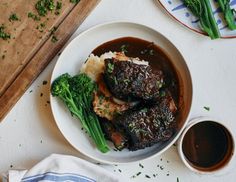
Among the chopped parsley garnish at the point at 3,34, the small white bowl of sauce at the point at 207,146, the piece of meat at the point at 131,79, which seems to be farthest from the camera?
the small white bowl of sauce at the point at 207,146

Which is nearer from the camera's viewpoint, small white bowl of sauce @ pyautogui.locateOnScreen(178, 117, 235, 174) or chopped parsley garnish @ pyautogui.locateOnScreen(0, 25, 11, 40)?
chopped parsley garnish @ pyautogui.locateOnScreen(0, 25, 11, 40)

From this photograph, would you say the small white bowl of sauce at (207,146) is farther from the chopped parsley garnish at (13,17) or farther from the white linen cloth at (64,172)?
the chopped parsley garnish at (13,17)

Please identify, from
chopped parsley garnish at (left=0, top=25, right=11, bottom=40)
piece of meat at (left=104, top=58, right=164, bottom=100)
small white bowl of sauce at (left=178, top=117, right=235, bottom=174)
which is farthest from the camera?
small white bowl of sauce at (left=178, top=117, right=235, bottom=174)

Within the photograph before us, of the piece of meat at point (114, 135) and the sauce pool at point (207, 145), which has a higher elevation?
the piece of meat at point (114, 135)

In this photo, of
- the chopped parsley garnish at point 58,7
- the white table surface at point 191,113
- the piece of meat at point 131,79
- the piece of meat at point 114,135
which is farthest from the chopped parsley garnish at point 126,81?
the chopped parsley garnish at point 58,7

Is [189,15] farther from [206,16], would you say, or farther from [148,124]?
[148,124]

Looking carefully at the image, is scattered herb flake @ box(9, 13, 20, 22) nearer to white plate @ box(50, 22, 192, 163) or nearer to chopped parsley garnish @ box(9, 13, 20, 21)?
chopped parsley garnish @ box(9, 13, 20, 21)

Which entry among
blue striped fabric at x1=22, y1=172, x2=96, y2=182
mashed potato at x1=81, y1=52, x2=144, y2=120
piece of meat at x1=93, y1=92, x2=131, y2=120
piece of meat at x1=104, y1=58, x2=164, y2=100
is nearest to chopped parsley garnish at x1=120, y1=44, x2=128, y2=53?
mashed potato at x1=81, y1=52, x2=144, y2=120
